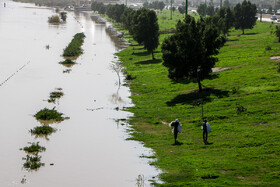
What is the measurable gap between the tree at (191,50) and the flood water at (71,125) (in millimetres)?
7500

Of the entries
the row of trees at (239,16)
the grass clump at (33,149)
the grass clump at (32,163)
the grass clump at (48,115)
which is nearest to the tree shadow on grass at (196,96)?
the grass clump at (48,115)

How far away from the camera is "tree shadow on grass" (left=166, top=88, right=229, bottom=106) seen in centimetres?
4956

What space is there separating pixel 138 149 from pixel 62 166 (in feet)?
21.2

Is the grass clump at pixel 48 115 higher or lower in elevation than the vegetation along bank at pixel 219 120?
lower

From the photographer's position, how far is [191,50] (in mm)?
52000

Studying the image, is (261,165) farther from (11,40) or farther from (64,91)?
(11,40)

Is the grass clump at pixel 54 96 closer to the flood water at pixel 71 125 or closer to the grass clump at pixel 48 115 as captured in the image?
the flood water at pixel 71 125

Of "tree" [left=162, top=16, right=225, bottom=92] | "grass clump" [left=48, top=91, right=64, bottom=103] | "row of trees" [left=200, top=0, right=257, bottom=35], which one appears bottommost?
"grass clump" [left=48, top=91, right=64, bottom=103]

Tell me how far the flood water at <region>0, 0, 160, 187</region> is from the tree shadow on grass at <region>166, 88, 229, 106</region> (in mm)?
5858

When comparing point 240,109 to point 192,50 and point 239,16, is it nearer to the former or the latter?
point 192,50

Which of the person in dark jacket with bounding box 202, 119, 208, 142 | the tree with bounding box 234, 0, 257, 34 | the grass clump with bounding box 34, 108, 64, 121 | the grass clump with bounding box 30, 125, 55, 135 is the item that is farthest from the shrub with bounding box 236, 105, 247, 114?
the tree with bounding box 234, 0, 257, 34

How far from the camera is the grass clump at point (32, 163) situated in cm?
3291

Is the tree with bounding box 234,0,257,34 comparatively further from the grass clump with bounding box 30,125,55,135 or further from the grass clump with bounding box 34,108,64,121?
the grass clump with bounding box 30,125,55,135

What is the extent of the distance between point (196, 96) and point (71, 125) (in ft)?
46.8
